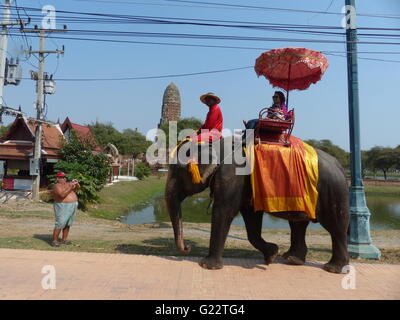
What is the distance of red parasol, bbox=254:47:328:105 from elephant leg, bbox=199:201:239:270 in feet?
8.46

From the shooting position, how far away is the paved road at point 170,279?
416 centimetres

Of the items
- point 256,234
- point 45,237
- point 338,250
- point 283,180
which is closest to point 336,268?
point 338,250

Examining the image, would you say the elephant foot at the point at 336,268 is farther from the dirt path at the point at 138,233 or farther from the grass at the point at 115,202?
the grass at the point at 115,202

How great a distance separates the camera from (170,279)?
4.71 meters

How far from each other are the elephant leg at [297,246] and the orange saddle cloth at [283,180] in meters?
0.84

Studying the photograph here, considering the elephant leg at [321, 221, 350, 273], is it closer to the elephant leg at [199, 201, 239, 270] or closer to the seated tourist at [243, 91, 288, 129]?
the elephant leg at [199, 201, 239, 270]

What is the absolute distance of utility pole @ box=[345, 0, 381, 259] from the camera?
655 cm

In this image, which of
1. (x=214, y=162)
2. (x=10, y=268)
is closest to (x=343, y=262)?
(x=214, y=162)

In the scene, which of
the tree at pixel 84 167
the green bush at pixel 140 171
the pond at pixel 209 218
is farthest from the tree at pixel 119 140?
the tree at pixel 84 167

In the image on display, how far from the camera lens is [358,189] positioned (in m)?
6.80

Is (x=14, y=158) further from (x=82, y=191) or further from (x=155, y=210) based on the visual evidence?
(x=155, y=210)

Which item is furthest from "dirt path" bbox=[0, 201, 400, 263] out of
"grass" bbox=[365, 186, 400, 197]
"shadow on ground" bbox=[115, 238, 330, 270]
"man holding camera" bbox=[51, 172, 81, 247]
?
"grass" bbox=[365, 186, 400, 197]

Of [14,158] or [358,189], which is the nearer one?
[358,189]
